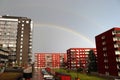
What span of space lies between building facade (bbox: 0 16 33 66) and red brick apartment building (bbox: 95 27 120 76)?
203ft

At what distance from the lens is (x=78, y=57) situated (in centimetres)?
16412

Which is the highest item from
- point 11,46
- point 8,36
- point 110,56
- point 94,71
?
point 8,36

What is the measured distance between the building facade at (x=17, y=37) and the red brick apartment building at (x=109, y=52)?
61.8 meters

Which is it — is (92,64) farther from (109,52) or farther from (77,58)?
(77,58)

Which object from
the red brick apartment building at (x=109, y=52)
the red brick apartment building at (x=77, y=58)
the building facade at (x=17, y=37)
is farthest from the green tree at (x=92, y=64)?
the red brick apartment building at (x=77, y=58)

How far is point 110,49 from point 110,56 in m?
3.27

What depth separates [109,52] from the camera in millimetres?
73125

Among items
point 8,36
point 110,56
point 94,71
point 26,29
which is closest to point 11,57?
point 8,36

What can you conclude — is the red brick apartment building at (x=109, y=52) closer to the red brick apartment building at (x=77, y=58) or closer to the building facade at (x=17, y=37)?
the building facade at (x=17, y=37)

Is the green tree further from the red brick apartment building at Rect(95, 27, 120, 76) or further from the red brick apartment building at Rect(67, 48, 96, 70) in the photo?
the red brick apartment building at Rect(67, 48, 96, 70)

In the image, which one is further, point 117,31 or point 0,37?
point 0,37

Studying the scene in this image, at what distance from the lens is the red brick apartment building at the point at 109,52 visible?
220 ft

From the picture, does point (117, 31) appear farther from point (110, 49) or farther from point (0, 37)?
point (0, 37)

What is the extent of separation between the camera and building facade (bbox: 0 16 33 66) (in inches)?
4685
